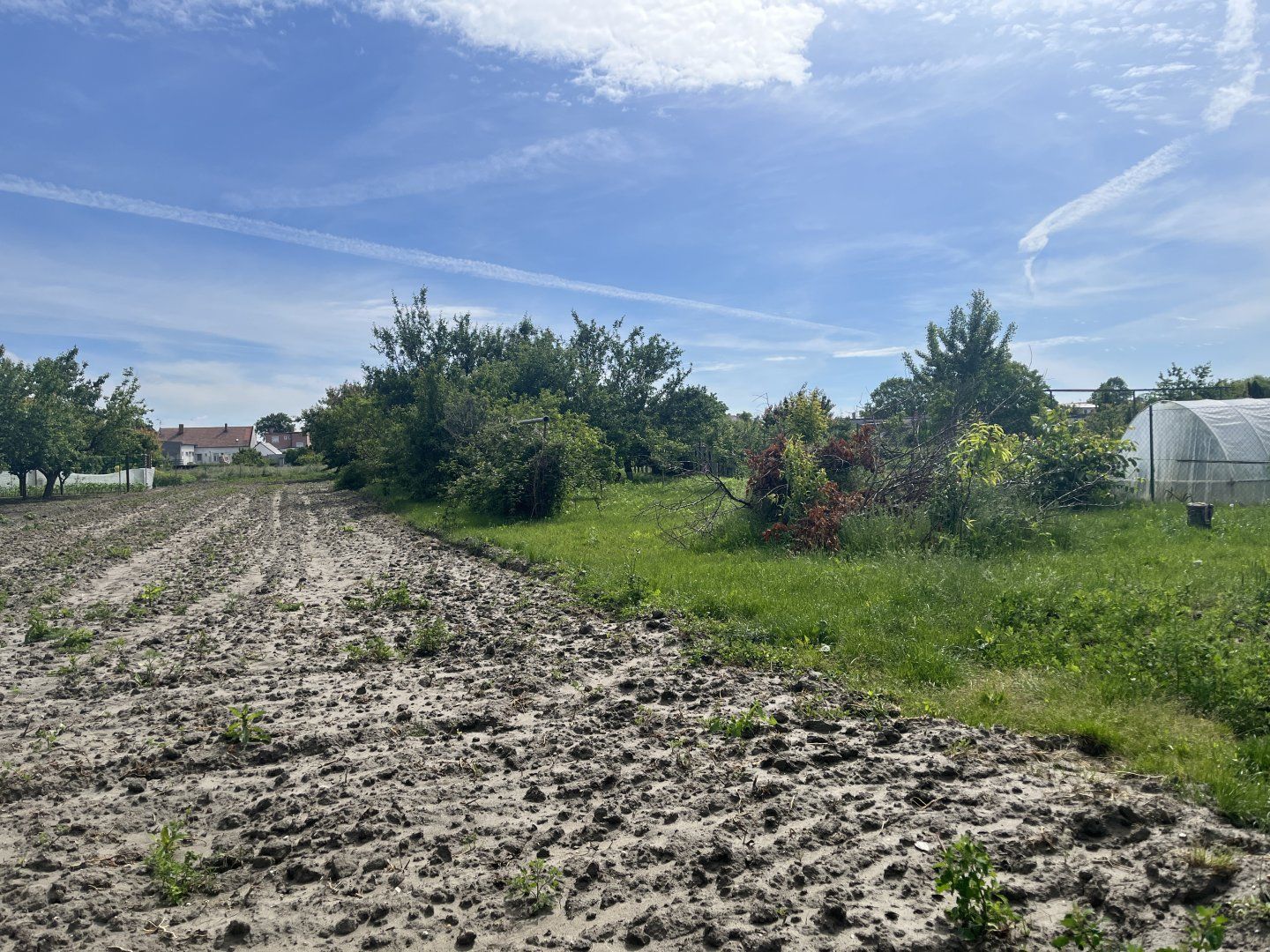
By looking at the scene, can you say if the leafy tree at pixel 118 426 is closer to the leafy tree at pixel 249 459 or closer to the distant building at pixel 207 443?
the leafy tree at pixel 249 459

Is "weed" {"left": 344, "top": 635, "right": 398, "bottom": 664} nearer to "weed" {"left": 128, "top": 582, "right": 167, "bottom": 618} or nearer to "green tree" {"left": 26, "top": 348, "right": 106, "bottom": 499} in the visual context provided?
"weed" {"left": 128, "top": 582, "right": 167, "bottom": 618}

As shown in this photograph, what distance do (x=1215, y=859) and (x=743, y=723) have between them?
2688 millimetres

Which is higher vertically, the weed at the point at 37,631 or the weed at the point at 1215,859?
the weed at the point at 1215,859

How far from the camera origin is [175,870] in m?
3.83

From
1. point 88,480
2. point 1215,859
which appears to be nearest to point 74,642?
point 1215,859

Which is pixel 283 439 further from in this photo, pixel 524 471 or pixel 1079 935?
pixel 1079 935

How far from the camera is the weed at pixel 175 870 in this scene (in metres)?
3.70

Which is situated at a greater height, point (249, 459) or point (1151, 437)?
point (249, 459)

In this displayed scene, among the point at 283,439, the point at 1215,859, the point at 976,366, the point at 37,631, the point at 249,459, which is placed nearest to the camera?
the point at 1215,859

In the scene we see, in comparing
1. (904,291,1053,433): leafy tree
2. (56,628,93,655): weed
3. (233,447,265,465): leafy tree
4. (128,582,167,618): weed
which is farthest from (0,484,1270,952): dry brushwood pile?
(233,447,265,465): leafy tree

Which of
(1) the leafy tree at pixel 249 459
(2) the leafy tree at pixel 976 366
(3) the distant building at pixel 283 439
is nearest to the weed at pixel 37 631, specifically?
(2) the leafy tree at pixel 976 366

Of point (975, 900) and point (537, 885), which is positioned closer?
point (975, 900)

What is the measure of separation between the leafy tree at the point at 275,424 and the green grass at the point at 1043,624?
140 m

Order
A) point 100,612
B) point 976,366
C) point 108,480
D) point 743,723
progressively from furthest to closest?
point 108,480
point 976,366
point 100,612
point 743,723
